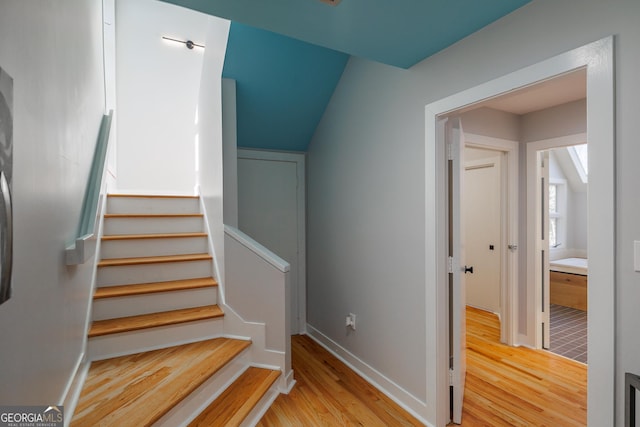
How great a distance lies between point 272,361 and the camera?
2371mm

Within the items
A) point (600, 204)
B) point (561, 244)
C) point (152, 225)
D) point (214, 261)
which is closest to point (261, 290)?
point (214, 261)

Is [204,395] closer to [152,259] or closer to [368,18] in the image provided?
[152,259]

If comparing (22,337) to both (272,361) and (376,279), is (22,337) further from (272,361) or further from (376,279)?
(376,279)

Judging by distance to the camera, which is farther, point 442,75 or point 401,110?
point 401,110

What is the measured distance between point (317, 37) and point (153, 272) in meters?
2.15

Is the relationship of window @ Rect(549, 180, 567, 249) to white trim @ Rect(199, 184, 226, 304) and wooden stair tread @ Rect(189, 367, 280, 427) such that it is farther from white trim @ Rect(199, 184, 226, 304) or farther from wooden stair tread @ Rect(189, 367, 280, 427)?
white trim @ Rect(199, 184, 226, 304)

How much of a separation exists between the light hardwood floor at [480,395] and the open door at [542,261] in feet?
0.73

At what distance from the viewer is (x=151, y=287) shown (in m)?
2.38

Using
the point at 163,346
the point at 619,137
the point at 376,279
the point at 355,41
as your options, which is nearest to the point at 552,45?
the point at 619,137

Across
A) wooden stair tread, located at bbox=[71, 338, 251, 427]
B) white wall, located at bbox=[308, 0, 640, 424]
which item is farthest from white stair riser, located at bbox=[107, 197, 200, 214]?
wooden stair tread, located at bbox=[71, 338, 251, 427]

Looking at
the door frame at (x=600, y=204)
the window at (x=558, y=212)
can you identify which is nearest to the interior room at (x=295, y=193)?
the door frame at (x=600, y=204)

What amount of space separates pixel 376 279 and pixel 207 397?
1.43 m

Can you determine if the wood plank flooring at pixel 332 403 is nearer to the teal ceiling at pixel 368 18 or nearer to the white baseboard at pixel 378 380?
the white baseboard at pixel 378 380

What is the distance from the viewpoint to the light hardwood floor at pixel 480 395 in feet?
6.72
